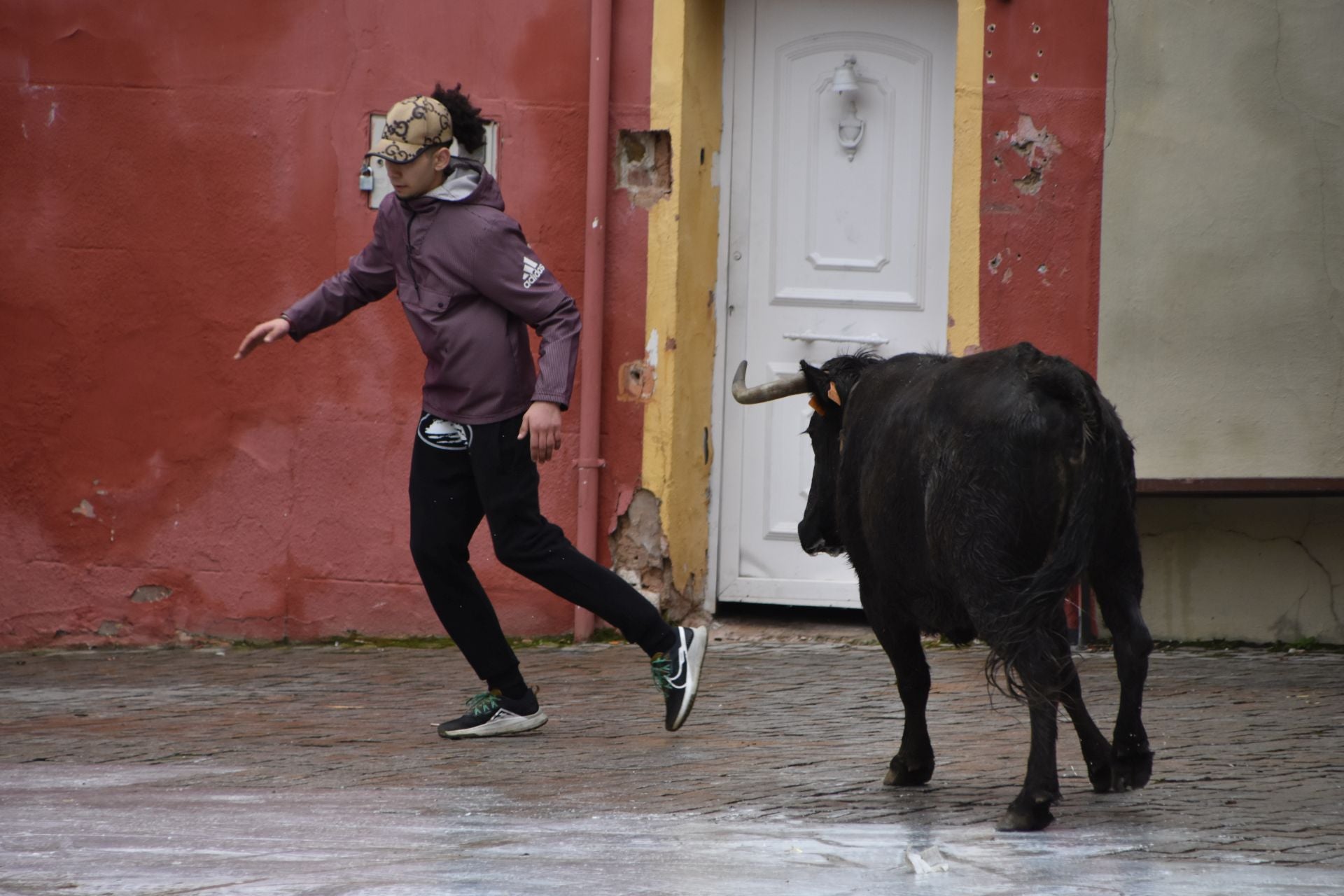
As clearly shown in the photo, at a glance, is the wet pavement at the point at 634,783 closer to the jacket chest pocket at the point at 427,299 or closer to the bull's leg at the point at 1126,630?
the bull's leg at the point at 1126,630

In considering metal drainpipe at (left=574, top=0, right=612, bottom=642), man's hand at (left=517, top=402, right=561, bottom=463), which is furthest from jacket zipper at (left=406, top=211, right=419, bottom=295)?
metal drainpipe at (left=574, top=0, right=612, bottom=642)

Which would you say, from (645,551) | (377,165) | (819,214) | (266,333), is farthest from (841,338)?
(266,333)

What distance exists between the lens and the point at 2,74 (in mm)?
8344

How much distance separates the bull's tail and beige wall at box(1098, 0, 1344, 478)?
343cm

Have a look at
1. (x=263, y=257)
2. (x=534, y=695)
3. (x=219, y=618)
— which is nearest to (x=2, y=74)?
(x=263, y=257)

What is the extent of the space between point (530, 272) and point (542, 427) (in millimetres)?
573

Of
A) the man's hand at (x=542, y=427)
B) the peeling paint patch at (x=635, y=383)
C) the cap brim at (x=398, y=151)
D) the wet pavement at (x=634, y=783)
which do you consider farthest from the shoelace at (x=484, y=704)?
the peeling paint patch at (x=635, y=383)

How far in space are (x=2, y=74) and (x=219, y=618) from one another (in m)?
2.82

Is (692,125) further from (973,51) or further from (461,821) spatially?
(461,821)

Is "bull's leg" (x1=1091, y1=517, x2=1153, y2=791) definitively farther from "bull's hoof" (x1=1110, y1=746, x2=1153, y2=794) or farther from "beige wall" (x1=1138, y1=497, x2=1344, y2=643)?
"beige wall" (x1=1138, y1=497, x2=1344, y2=643)

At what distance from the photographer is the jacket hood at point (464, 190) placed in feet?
19.2

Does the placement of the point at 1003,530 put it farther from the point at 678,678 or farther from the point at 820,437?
the point at 678,678

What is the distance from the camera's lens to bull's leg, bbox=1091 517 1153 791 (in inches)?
191

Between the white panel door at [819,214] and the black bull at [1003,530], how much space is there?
3109mm
